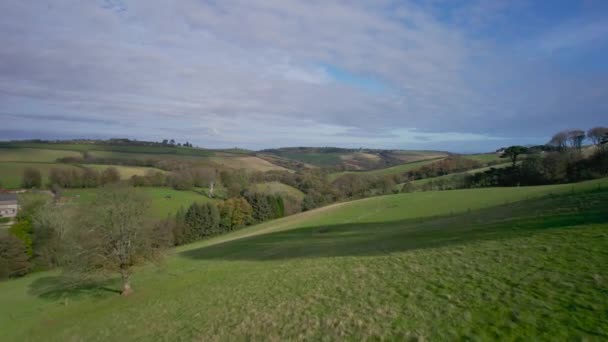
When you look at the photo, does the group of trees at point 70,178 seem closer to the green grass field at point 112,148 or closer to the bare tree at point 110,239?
the green grass field at point 112,148

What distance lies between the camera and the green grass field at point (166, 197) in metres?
71.6

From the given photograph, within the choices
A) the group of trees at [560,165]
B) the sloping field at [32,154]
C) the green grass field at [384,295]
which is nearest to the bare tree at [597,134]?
the group of trees at [560,165]

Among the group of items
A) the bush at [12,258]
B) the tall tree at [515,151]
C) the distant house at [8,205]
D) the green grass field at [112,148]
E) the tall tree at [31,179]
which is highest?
the tall tree at [515,151]

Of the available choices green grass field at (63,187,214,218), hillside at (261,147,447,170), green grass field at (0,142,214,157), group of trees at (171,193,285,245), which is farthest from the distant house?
hillside at (261,147,447,170)

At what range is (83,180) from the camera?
8406 centimetres

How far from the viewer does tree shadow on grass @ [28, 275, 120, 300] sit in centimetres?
2591

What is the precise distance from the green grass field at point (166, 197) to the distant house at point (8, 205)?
902 cm

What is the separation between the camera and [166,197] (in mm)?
81000

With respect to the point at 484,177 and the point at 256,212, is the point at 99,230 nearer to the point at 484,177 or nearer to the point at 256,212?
the point at 256,212

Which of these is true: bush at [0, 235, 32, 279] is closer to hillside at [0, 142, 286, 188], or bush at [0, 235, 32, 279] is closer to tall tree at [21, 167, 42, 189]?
tall tree at [21, 167, 42, 189]

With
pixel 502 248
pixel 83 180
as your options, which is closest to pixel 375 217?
pixel 502 248

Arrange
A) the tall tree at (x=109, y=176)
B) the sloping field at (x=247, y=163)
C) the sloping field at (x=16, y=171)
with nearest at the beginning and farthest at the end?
the sloping field at (x=16, y=171) → the tall tree at (x=109, y=176) → the sloping field at (x=247, y=163)

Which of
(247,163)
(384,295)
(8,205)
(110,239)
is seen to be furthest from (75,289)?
(247,163)

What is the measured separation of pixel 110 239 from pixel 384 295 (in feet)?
70.1
